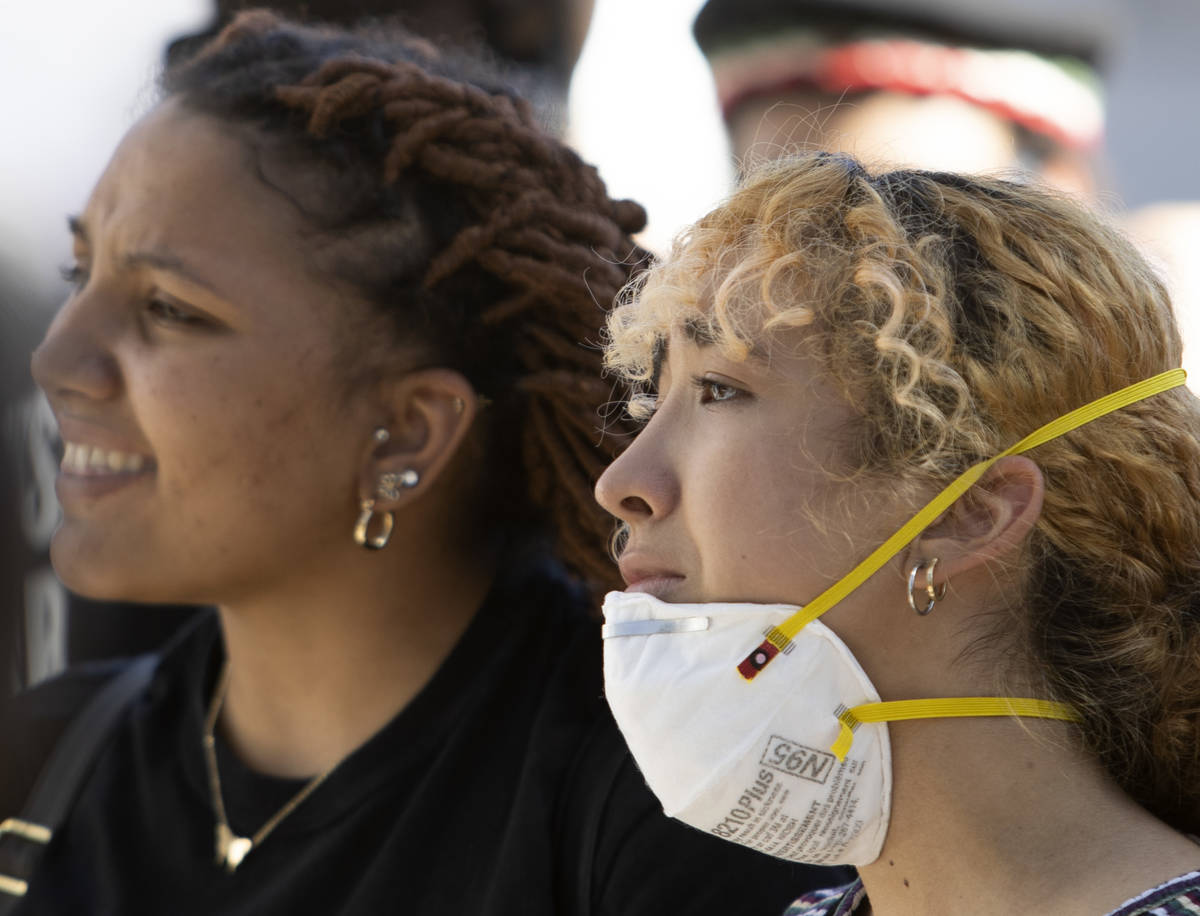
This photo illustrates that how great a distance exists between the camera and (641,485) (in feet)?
5.90

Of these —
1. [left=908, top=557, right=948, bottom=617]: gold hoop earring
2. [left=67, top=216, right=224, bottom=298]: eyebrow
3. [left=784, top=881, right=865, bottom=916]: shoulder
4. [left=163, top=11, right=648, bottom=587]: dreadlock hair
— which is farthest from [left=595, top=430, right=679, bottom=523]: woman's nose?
[left=67, top=216, right=224, bottom=298]: eyebrow

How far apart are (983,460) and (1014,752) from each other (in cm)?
36

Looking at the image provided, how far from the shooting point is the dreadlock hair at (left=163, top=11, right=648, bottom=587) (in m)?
2.58

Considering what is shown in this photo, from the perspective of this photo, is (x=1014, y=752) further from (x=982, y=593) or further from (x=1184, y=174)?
(x=1184, y=174)

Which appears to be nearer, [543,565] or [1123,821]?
[1123,821]

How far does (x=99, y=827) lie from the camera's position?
8.86 ft

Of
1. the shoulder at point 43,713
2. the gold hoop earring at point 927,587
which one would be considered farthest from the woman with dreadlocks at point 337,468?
the gold hoop earring at point 927,587

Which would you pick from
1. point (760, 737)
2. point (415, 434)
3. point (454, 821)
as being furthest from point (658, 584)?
point (415, 434)

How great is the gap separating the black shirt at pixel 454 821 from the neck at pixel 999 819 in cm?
56

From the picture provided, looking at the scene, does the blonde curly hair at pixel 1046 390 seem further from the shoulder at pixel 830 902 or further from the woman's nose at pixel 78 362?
the woman's nose at pixel 78 362

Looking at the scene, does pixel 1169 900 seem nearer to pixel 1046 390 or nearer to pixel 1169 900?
pixel 1169 900

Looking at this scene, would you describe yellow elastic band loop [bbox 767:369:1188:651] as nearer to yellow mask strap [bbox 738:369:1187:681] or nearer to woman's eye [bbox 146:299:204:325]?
yellow mask strap [bbox 738:369:1187:681]

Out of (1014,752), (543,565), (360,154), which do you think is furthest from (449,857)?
(360,154)

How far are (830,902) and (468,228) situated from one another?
1.37 meters
